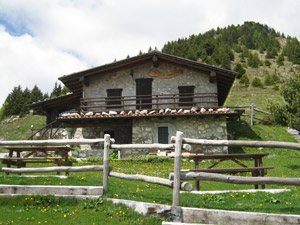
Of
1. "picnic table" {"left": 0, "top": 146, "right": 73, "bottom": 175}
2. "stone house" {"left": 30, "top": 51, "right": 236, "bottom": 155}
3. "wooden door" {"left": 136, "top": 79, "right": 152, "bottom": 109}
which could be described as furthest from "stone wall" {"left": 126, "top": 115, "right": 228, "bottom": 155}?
"picnic table" {"left": 0, "top": 146, "right": 73, "bottom": 175}

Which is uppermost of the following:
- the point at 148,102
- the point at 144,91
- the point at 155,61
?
the point at 155,61

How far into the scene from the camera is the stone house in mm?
19703

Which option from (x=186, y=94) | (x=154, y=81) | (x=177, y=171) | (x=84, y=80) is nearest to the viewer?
(x=177, y=171)

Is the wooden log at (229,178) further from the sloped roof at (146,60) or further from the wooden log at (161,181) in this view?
the sloped roof at (146,60)

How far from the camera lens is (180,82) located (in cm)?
2195

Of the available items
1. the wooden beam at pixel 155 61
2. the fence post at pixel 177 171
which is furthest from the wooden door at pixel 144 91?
the fence post at pixel 177 171

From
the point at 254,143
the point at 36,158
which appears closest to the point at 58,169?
the point at 36,158

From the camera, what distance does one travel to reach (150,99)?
72.1 ft

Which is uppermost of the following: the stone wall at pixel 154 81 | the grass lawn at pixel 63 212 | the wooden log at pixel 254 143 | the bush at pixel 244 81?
the bush at pixel 244 81

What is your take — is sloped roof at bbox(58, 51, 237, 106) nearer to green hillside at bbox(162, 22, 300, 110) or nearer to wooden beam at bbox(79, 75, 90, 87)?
wooden beam at bbox(79, 75, 90, 87)

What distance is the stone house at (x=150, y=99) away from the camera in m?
19.7

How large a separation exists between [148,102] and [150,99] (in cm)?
39

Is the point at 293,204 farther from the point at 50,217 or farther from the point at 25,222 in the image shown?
the point at 25,222

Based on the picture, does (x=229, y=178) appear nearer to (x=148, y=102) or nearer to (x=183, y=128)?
(x=183, y=128)
